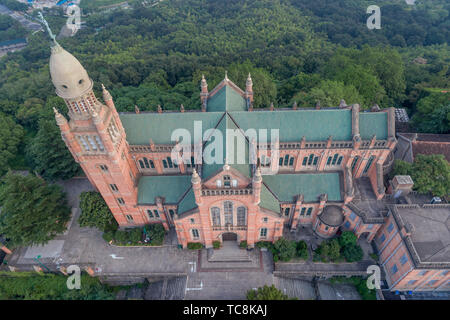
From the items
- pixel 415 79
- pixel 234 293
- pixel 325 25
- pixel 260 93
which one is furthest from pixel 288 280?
pixel 325 25

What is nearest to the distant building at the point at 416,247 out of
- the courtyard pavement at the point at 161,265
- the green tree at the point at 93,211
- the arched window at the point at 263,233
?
the courtyard pavement at the point at 161,265

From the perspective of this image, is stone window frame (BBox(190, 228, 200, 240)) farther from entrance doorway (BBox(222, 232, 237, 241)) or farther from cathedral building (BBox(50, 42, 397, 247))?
entrance doorway (BBox(222, 232, 237, 241))

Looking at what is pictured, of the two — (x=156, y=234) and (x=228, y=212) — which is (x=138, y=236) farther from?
(x=228, y=212)

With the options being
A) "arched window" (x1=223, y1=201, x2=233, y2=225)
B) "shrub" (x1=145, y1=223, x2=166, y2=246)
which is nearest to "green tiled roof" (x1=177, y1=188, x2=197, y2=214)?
"arched window" (x1=223, y1=201, x2=233, y2=225)

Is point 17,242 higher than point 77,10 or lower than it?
lower

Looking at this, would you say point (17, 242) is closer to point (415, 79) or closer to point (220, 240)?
point (220, 240)

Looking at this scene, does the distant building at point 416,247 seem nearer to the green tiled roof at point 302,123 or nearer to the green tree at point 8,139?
the green tiled roof at point 302,123

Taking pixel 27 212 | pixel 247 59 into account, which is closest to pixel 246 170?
pixel 27 212

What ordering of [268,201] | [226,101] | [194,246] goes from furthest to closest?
[194,246] → [226,101] → [268,201]
